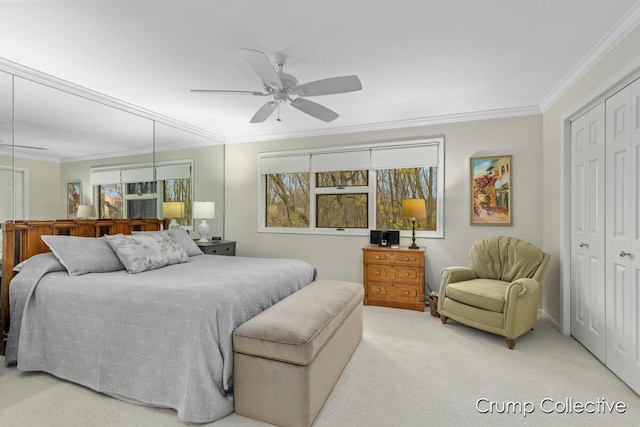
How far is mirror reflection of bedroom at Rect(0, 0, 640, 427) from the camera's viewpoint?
1.91 meters

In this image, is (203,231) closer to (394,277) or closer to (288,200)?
(288,200)

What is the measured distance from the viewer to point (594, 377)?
2299 millimetres

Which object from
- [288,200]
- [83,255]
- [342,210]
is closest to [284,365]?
[83,255]

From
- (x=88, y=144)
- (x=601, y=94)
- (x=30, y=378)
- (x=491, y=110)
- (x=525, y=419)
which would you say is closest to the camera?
(x=525, y=419)

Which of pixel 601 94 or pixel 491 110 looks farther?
pixel 491 110

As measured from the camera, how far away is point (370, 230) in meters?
4.44

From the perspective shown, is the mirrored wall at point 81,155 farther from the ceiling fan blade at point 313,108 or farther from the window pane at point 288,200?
the ceiling fan blade at point 313,108

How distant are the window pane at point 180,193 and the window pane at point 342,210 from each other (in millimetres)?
1923

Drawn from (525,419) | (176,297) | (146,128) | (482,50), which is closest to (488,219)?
(482,50)

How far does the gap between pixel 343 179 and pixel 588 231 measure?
2.91 meters

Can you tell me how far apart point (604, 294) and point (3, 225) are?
4.86 metres

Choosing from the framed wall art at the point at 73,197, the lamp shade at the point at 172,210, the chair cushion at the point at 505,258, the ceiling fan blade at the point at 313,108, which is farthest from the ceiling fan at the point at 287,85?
the chair cushion at the point at 505,258

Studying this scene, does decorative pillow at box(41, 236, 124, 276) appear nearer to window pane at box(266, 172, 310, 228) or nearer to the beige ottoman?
the beige ottoman

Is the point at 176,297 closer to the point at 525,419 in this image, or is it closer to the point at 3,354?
the point at 3,354
